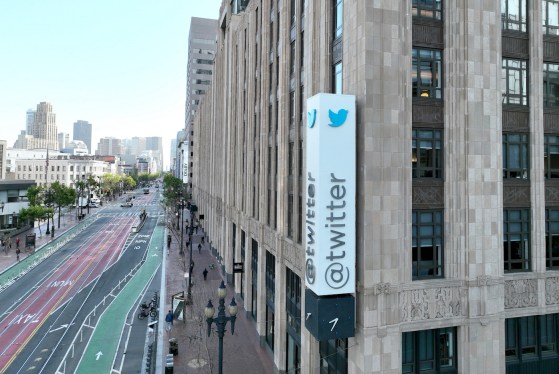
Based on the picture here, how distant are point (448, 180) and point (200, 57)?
478 ft

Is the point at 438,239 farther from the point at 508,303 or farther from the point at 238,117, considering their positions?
the point at 238,117

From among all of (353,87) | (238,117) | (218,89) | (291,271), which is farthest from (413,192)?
(218,89)

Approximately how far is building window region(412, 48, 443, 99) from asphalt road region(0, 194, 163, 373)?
897 inches

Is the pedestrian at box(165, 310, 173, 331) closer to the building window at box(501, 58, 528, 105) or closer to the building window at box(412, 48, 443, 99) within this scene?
the building window at box(412, 48, 443, 99)

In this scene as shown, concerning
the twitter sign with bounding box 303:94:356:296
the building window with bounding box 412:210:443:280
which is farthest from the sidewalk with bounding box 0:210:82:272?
the building window with bounding box 412:210:443:280

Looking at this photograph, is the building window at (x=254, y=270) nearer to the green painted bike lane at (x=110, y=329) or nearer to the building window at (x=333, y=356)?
the green painted bike lane at (x=110, y=329)

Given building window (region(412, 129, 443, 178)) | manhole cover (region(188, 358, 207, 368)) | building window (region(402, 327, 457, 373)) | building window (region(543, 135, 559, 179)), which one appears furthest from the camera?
manhole cover (region(188, 358, 207, 368))

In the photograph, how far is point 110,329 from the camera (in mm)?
30625

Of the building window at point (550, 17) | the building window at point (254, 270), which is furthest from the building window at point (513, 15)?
the building window at point (254, 270)

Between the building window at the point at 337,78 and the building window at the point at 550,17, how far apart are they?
392 inches

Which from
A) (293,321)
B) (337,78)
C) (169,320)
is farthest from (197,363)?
(337,78)

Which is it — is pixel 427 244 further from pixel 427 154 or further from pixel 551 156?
pixel 551 156

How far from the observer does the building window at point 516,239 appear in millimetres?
17422

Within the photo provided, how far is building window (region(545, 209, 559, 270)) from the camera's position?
18.0 m
